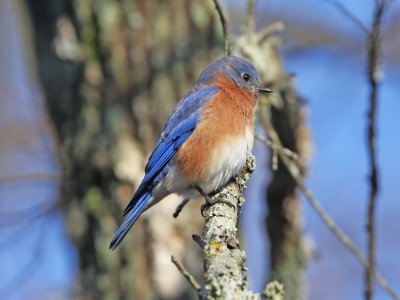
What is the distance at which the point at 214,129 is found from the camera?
4.62m

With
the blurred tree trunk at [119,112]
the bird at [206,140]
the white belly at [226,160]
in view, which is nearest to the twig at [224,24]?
the bird at [206,140]

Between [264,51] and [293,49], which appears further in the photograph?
[293,49]

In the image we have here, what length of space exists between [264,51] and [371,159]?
170 centimetres

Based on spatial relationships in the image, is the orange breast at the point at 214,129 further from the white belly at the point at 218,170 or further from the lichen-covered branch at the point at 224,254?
the lichen-covered branch at the point at 224,254

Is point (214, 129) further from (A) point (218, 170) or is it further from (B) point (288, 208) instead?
(B) point (288, 208)

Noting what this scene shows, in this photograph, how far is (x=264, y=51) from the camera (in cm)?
523

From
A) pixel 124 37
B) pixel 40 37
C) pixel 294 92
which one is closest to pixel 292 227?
pixel 294 92

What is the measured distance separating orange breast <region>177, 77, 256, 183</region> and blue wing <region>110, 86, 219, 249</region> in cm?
6

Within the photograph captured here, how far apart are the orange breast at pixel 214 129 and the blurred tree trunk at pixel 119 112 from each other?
3.04 ft

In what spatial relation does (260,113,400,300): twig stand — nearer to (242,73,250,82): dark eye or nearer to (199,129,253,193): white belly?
(199,129,253,193): white belly

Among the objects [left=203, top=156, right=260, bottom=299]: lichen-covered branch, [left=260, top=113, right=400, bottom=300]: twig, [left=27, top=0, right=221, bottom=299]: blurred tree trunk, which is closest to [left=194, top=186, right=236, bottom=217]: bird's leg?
[left=203, top=156, right=260, bottom=299]: lichen-covered branch

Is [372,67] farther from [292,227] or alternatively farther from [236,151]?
[292,227]

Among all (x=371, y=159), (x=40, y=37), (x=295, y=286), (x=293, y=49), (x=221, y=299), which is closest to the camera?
(x=221, y=299)

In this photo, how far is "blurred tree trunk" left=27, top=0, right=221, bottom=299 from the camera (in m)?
5.47
